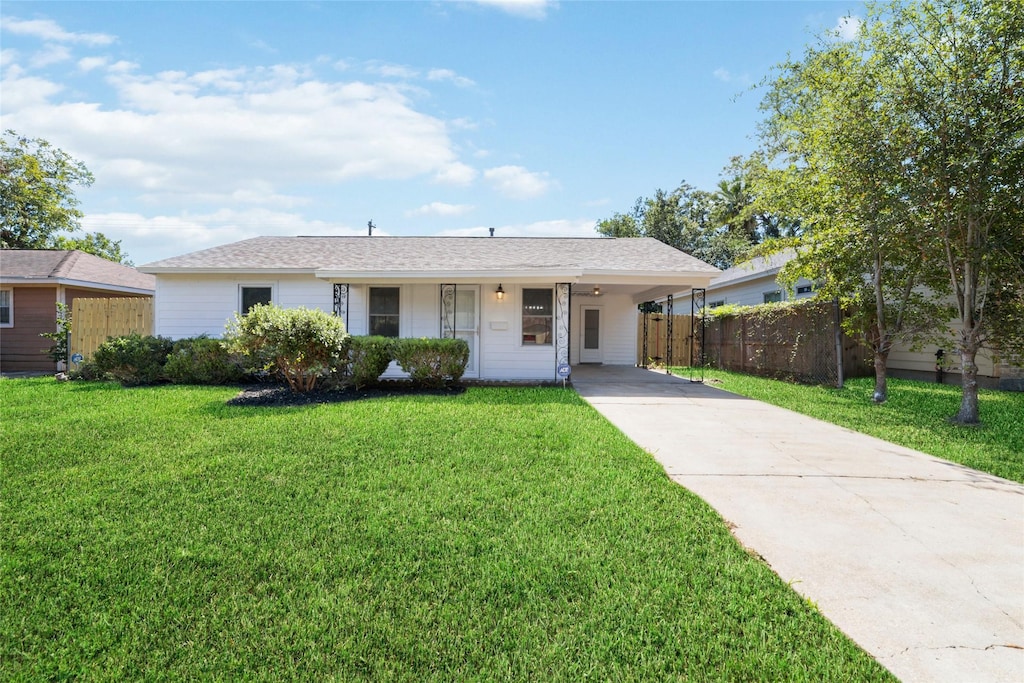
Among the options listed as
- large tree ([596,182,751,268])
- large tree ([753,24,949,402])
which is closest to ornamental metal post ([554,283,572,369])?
large tree ([753,24,949,402])

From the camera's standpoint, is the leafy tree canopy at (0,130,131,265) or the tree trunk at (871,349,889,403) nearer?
the tree trunk at (871,349,889,403)

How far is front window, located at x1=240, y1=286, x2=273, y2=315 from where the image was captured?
37.6 ft

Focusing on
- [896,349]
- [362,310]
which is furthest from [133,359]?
[896,349]

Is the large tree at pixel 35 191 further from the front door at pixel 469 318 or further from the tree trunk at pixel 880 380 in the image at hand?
the tree trunk at pixel 880 380

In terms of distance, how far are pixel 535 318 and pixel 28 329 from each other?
46.4 ft

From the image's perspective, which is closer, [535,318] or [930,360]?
[535,318]

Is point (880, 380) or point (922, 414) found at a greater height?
A: point (880, 380)

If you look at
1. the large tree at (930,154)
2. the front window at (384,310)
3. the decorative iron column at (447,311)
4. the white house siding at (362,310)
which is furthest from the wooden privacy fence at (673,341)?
the front window at (384,310)

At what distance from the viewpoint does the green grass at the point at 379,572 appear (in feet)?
6.66

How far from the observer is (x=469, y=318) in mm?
11117

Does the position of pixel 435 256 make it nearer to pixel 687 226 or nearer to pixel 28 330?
pixel 28 330

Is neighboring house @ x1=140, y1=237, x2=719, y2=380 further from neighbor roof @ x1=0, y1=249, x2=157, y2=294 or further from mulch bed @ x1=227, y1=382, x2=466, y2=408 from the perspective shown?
neighbor roof @ x1=0, y1=249, x2=157, y2=294

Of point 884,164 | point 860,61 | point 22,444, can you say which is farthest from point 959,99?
point 22,444

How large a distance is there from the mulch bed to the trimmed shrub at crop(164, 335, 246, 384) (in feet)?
2.65
